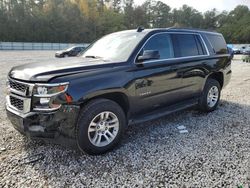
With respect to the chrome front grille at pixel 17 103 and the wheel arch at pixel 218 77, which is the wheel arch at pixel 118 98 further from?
the wheel arch at pixel 218 77

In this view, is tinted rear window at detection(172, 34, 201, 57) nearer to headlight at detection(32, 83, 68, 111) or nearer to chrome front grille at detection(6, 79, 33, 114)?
headlight at detection(32, 83, 68, 111)

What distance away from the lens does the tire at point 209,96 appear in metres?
4.98

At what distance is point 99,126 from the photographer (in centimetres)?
320

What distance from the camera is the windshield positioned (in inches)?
141

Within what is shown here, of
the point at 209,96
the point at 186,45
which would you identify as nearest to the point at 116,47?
the point at 186,45

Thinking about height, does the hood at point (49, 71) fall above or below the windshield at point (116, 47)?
below

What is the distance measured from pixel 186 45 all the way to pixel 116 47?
1.53 meters

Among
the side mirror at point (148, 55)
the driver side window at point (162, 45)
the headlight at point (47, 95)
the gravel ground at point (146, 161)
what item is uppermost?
the driver side window at point (162, 45)

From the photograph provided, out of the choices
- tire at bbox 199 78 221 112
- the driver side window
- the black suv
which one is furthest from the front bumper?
tire at bbox 199 78 221 112

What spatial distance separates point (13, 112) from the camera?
9.89ft

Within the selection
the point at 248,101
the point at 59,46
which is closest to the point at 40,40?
the point at 59,46

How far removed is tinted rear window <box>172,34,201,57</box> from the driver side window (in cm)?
16

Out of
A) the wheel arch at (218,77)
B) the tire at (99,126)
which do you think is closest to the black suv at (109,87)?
the tire at (99,126)

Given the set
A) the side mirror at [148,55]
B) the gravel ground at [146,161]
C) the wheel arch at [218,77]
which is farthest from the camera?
the wheel arch at [218,77]
